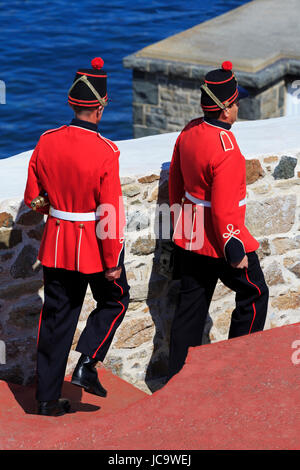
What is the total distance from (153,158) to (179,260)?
22.6 inches

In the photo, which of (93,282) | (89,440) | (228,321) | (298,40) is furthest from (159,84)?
(89,440)

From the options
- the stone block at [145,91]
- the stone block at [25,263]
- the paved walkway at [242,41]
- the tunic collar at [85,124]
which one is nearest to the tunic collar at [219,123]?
the tunic collar at [85,124]

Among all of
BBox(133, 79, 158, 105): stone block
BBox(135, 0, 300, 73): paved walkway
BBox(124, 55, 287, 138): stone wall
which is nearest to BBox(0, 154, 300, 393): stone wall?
BBox(124, 55, 287, 138): stone wall

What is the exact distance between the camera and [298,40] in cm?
1097

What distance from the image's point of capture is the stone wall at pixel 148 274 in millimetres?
4227

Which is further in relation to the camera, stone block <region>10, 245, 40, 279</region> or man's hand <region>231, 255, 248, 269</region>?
stone block <region>10, 245, 40, 279</region>

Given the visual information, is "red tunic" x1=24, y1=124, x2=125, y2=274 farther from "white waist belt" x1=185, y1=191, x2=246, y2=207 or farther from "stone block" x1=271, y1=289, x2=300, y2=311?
"stone block" x1=271, y1=289, x2=300, y2=311

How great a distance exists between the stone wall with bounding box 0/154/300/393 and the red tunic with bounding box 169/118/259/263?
0.27 meters

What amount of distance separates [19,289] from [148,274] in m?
0.75

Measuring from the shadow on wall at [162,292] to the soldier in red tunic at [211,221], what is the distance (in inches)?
6.1

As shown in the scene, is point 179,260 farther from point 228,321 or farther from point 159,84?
point 159,84

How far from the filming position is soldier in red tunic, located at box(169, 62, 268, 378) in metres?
3.91

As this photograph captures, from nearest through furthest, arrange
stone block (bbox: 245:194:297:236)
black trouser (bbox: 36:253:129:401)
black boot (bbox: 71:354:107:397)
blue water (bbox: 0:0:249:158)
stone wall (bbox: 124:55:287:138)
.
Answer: black trouser (bbox: 36:253:129:401) → black boot (bbox: 71:354:107:397) → stone block (bbox: 245:194:297:236) → stone wall (bbox: 124:55:287:138) → blue water (bbox: 0:0:249:158)

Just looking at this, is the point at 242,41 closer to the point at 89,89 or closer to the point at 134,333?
the point at 134,333
